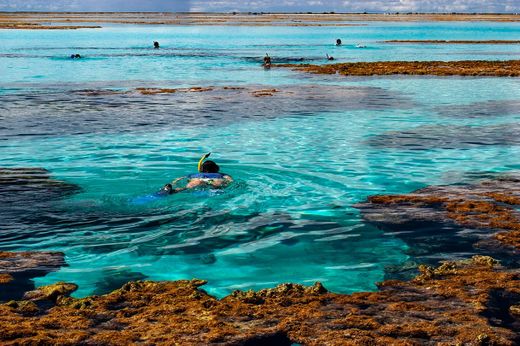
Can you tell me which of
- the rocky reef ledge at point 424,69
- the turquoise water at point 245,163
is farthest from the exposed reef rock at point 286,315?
the rocky reef ledge at point 424,69

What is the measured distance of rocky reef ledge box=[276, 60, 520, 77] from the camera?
1909 inches

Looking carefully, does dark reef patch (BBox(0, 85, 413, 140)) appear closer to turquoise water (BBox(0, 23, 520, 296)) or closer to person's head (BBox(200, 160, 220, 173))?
turquoise water (BBox(0, 23, 520, 296))

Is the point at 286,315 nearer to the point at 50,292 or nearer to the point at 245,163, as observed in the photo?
the point at 50,292

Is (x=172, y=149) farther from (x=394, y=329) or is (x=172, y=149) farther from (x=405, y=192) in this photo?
(x=394, y=329)

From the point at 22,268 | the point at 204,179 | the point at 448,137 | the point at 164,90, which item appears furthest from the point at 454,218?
the point at 164,90

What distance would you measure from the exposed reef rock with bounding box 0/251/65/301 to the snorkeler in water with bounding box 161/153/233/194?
465 centimetres

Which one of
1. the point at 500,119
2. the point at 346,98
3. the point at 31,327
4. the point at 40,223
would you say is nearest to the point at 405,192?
the point at 40,223

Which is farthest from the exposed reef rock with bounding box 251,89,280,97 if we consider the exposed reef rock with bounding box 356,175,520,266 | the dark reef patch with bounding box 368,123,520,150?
the exposed reef rock with bounding box 356,175,520,266

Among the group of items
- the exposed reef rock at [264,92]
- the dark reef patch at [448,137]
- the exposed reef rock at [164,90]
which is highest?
the exposed reef rock at [164,90]

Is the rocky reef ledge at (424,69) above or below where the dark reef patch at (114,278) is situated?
above

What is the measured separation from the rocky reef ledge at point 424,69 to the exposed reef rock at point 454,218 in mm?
33736

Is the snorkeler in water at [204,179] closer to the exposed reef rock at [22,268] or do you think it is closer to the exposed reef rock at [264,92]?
the exposed reef rock at [22,268]

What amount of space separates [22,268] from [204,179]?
6.33 metres

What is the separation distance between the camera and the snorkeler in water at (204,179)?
15.8 m
